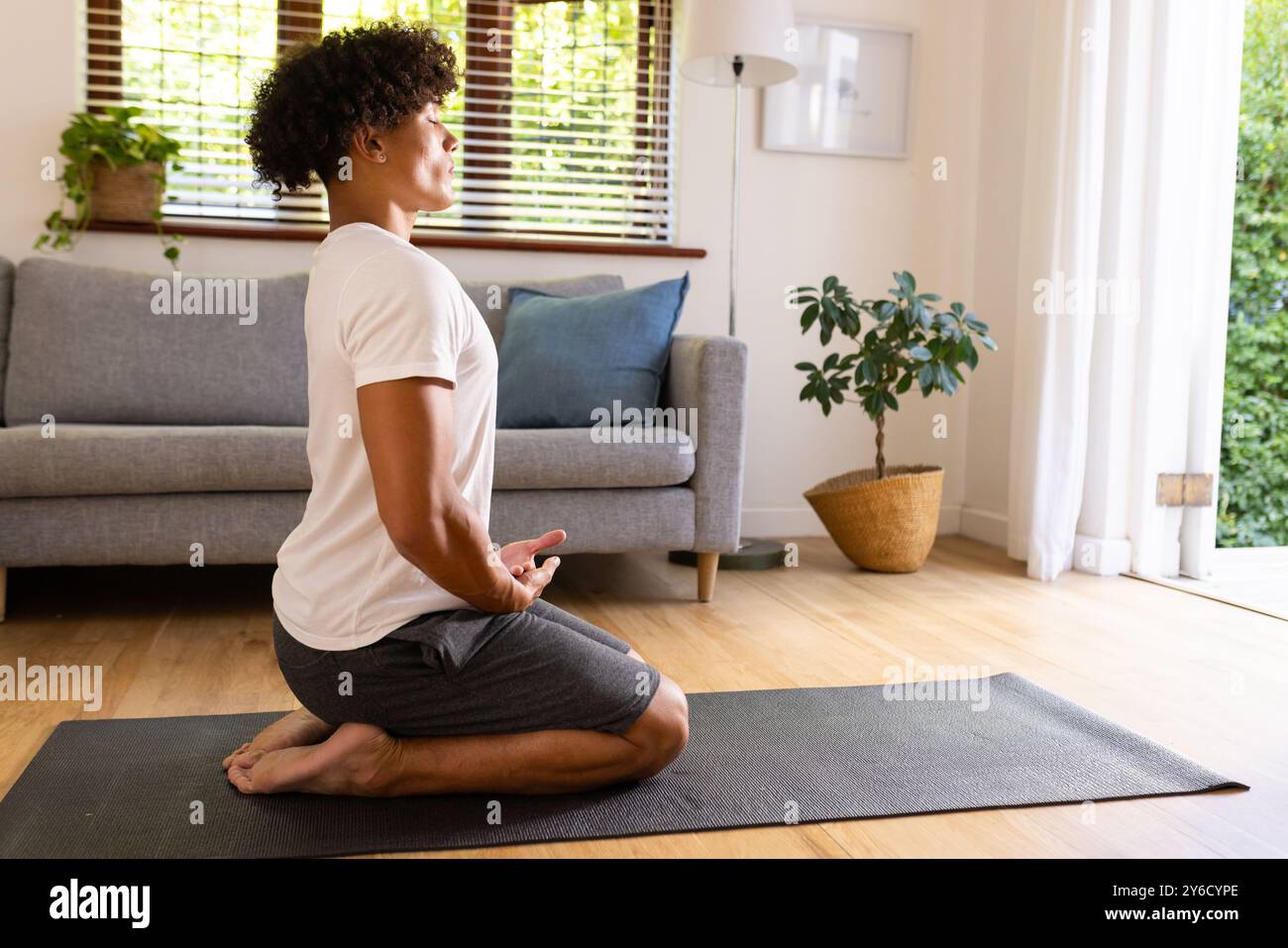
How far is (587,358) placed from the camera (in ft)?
10.3

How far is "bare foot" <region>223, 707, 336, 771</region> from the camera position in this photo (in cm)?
171

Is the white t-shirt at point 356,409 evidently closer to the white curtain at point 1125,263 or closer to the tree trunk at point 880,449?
the tree trunk at point 880,449

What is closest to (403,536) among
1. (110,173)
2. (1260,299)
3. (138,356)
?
(138,356)

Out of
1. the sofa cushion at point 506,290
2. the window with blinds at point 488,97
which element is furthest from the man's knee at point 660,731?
the window with blinds at point 488,97

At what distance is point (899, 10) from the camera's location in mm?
4066

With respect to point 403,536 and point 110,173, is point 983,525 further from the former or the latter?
point 403,536

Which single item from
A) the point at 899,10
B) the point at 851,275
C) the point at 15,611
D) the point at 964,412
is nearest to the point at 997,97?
the point at 899,10

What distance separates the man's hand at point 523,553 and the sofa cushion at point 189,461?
3.47ft

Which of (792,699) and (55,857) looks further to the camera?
(792,699)

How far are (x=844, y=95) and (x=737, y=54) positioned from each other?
72 centimetres

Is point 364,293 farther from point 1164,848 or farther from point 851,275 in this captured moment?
point 851,275

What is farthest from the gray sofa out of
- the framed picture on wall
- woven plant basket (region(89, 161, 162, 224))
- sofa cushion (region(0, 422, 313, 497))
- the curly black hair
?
the curly black hair

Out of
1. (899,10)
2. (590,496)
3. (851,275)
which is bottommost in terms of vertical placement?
(590,496)

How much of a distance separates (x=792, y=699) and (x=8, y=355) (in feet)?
7.40
